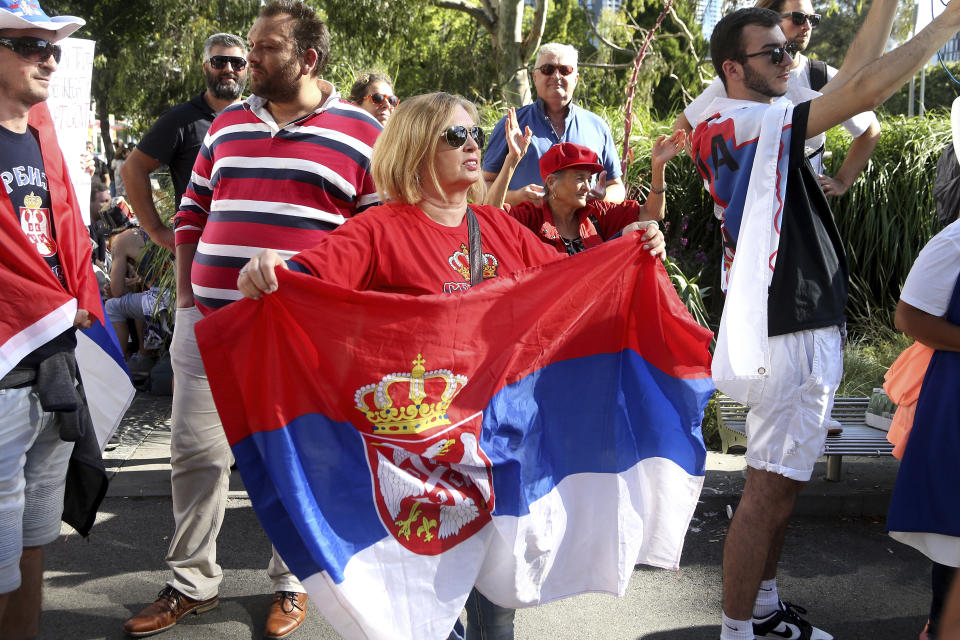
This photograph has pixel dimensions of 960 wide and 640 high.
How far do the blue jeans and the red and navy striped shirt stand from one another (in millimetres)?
1542

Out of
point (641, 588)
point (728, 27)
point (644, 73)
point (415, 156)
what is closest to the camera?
point (415, 156)

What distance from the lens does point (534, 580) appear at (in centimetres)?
311

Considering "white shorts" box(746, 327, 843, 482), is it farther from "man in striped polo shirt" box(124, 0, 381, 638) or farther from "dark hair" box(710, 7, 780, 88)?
"man in striped polo shirt" box(124, 0, 381, 638)

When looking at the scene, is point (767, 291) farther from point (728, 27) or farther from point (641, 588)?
point (641, 588)

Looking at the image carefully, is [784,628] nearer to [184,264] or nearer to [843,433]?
[843,433]

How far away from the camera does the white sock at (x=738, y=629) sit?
3.58m

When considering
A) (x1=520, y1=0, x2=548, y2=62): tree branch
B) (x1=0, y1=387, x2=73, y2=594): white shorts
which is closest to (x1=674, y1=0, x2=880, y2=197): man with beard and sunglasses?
(x1=0, y1=387, x2=73, y2=594): white shorts

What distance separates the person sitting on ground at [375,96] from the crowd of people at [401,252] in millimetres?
2352

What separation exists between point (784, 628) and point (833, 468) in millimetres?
2044

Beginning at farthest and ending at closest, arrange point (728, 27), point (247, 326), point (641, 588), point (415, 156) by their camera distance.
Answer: point (641, 588) < point (728, 27) < point (415, 156) < point (247, 326)

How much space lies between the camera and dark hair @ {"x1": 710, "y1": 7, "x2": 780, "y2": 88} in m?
3.59

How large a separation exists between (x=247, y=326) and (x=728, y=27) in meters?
2.16

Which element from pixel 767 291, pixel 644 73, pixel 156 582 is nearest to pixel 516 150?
pixel 767 291

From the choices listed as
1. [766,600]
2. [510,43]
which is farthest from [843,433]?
[510,43]
